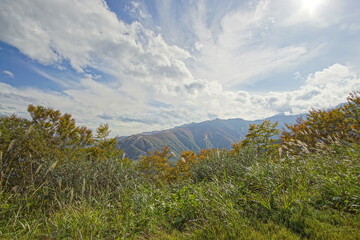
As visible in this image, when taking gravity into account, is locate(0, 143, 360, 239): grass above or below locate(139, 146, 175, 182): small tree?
above

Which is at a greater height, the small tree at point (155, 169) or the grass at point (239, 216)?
the grass at point (239, 216)

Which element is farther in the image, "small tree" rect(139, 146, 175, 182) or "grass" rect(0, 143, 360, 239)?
"small tree" rect(139, 146, 175, 182)

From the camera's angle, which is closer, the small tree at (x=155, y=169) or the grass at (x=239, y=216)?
the grass at (x=239, y=216)

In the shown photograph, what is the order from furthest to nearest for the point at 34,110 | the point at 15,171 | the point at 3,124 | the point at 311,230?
1. the point at 34,110
2. the point at 3,124
3. the point at 15,171
4. the point at 311,230

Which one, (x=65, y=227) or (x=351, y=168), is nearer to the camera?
(x=65, y=227)

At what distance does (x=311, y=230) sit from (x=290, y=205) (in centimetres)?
67

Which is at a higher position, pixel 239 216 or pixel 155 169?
pixel 239 216

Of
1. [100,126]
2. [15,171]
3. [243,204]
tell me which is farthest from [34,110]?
[243,204]

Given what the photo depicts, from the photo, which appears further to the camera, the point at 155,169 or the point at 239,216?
the point at 155,169

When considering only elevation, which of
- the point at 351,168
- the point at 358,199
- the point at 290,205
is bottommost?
the point at 290,205

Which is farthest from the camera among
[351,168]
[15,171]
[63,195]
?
[15,171]

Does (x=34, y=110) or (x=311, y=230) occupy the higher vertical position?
(x=34, y=110)

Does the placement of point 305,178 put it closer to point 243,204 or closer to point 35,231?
point 243,204

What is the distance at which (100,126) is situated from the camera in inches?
1012
